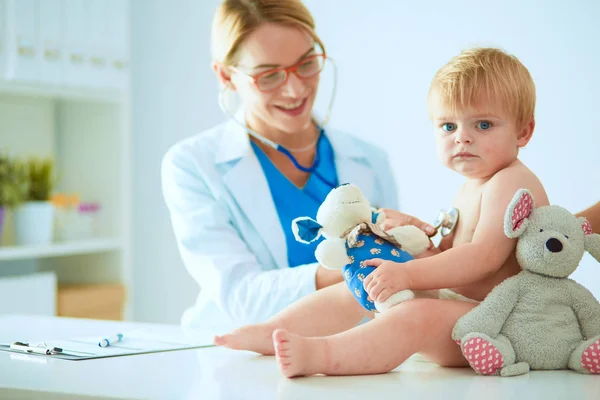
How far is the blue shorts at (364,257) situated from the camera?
3.42 ft

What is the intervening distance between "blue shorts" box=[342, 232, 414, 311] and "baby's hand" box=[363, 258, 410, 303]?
1.4 inches

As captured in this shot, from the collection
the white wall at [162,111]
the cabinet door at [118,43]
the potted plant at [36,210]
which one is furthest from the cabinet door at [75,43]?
the white wall at [162,111]

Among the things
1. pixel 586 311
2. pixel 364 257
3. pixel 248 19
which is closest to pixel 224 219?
pixel 248 19

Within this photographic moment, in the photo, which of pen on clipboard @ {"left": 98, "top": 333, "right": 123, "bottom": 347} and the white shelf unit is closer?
pen on clipboard @ {"left": 98, "top": 333, "right": 123, "bottom": 347}

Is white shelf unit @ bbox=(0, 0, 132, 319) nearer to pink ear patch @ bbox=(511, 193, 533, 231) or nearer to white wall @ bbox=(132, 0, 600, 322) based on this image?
white wall @ bbox=(132, 0, 600, 322)

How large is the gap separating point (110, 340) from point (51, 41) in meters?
2.07

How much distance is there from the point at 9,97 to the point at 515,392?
2805mm

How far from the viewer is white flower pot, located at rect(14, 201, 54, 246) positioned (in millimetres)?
3002

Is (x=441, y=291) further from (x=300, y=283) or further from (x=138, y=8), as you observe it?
(x=138, y=8)

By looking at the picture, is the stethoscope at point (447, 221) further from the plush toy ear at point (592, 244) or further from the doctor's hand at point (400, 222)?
the plush toy ear at point (592, 244)

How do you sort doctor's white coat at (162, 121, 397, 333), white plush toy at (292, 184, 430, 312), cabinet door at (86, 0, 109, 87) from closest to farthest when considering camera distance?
white plush toy at (292, 184, 430, 312) < doctor's white coat at (162, 121, 397, 333) < cabinet door at (86, 0, 109, 87)

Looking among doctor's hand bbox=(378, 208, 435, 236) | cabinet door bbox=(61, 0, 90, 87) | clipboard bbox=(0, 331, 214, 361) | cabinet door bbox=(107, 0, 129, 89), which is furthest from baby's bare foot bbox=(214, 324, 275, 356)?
cabinet door bbox=(107, 0, 129, 89)

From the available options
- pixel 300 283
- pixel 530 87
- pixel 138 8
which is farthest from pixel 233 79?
pixel 138 8

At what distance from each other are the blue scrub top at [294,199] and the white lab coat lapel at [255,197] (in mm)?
20
